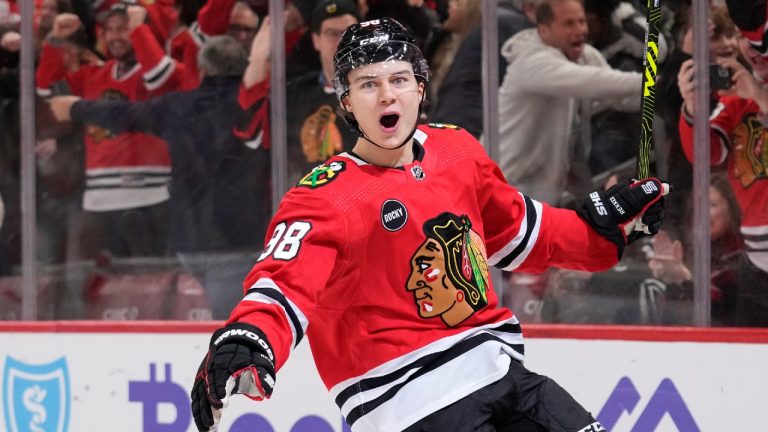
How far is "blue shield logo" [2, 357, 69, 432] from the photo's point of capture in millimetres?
4582

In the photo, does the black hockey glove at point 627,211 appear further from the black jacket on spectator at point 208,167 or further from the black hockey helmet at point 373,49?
the black jacket on spectator at point 208,167

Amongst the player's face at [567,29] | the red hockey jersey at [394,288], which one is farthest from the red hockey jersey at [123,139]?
the red hockey jersey at [394,288]

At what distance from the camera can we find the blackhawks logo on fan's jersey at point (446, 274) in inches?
102

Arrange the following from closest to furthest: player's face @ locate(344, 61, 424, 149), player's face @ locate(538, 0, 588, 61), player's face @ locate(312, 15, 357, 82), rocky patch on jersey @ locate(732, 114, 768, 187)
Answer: player's face @ locate(344, 61, 424, 149) → rocky patch on jersey @ locate(732, 114, 768, 187) → player's face @ locate(538, 0, 588, 61) → player's face @ locate(312, 15, 357, 82)

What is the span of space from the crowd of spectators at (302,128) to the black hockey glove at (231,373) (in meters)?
1.55

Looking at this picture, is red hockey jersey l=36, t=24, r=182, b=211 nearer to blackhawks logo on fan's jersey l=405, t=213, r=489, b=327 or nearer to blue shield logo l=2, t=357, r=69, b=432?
blue shield logo l=2, t=357, r=69, b=432

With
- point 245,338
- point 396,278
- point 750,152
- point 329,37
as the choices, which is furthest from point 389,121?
point 329,37

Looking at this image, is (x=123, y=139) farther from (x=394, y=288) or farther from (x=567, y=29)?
(x=394, y=288)

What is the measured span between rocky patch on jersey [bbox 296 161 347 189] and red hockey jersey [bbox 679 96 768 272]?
141cm

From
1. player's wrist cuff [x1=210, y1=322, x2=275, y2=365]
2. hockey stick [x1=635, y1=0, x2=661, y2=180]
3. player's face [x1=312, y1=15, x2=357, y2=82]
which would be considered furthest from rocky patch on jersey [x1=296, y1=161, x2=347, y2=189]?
player's face [x1=312, y1=15, x2=357, y2=82]

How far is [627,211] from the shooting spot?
9.46 ft

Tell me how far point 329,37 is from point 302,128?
1.00ft

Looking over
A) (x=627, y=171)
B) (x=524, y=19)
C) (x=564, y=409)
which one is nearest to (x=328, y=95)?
(x=524, y=19)

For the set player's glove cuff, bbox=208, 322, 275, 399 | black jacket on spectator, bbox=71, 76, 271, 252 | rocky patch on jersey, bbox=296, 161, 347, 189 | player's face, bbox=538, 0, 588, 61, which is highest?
player's face, bbox=538, 0, 588, 61
